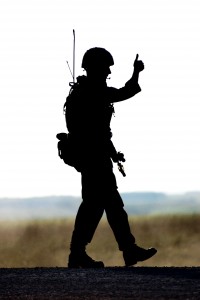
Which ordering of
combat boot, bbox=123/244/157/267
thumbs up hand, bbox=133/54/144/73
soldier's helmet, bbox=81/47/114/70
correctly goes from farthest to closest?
1. thumbs up hand, bbox=133/54/144/73
2. soldier's helmet, bbox=81/47/114/70
3. combat boot, bbox=123/244/157/267

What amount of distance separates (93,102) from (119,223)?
4.79 ft

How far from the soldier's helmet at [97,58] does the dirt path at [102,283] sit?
2.52 metres

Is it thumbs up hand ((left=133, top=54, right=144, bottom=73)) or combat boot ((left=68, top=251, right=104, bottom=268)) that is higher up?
thumbs up hand ((left=133, top=54, right=144, bottom=73))

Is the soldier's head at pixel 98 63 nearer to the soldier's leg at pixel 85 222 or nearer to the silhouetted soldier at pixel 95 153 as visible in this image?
the silhouetted soldier at pixel 95 153

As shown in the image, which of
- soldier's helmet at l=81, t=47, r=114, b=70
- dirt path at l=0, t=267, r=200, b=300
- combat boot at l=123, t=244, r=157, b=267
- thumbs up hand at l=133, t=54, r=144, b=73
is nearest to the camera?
dirt path at l=0, t=267, r=200, b=300

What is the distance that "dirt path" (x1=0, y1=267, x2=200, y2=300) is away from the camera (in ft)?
25.2

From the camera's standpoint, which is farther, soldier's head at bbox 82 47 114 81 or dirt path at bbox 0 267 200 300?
soldier's head at bbox 82 47 114 81

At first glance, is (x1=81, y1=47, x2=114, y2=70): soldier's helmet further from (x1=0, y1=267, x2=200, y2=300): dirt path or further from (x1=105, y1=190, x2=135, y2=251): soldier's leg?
(x1=0, y1=267, x2=200, y2=300): dirt path

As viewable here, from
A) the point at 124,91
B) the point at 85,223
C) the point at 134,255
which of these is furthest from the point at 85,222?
the point at 124,91

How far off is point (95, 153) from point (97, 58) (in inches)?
43.9

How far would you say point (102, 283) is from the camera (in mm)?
8625

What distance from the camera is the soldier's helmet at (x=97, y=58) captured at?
456 inches

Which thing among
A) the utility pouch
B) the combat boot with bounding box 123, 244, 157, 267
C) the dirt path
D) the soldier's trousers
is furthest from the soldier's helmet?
the dirt path

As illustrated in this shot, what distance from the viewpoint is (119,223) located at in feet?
38.3
